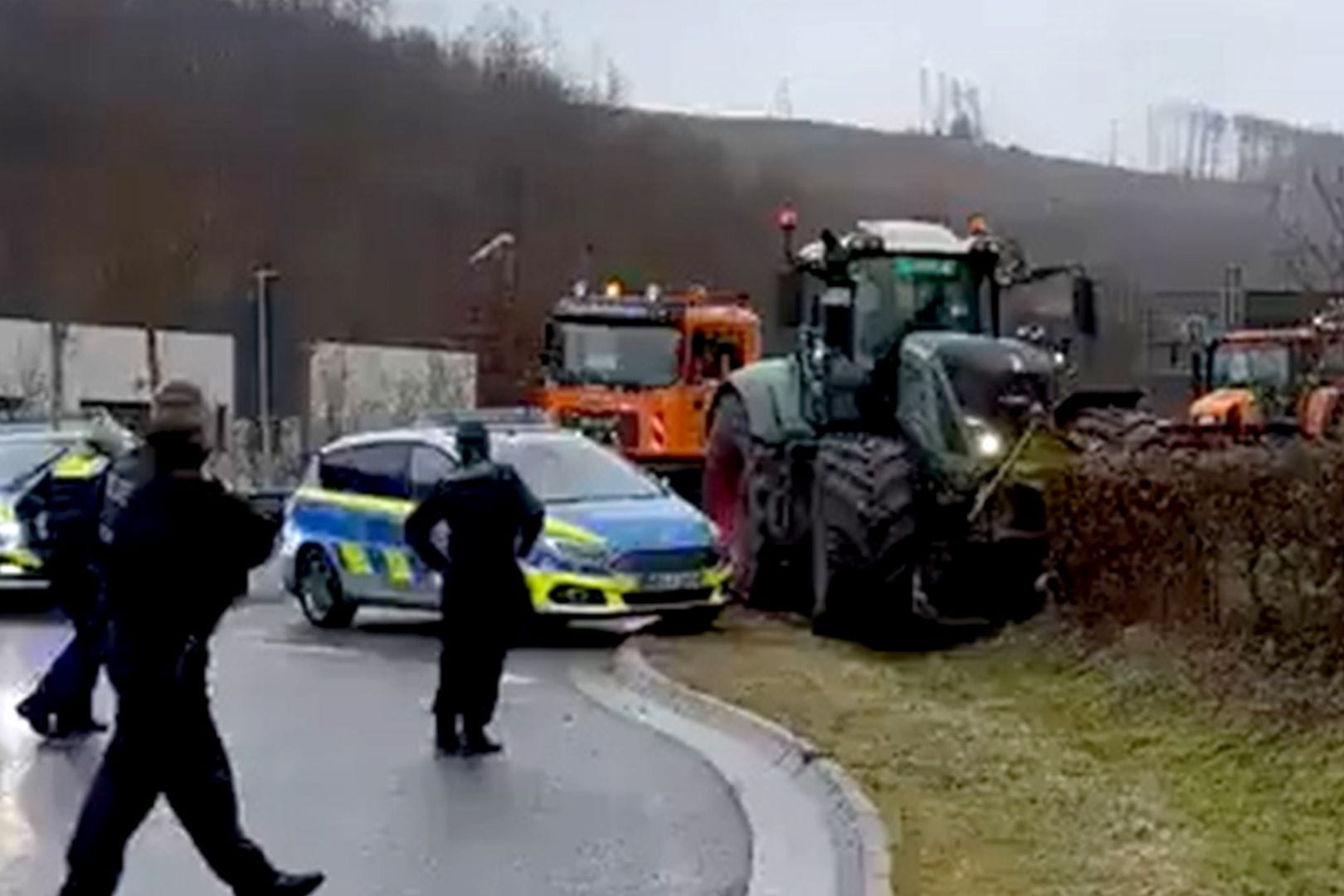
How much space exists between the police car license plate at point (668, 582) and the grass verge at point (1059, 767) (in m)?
2.23

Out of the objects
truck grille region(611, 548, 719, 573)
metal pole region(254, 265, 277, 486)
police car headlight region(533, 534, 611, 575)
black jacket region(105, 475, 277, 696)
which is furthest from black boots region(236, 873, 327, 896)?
metal pole region(254, 265, 277, 486)

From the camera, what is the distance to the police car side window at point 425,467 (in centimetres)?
2095

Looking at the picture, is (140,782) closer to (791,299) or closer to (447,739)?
(447,739)

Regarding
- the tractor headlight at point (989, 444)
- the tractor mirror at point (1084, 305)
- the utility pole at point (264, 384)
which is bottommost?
the utility pole at point (264, 384)

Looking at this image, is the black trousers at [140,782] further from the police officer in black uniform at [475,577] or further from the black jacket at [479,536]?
the black jacket at [479,536]

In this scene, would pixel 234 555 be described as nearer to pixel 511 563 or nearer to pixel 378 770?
pixel 378 770

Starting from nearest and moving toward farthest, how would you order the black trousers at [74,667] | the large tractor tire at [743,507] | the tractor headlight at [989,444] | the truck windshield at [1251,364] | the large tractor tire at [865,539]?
the black trousers at [74,667], the large tractor tire at [865,539], the tractor headlight at [989,444], the large tractor tire at [743,507], the truck windshield at [1251,364]

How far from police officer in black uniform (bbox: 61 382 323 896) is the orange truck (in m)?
23.9

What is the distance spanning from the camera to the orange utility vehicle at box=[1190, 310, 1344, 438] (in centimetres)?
2286

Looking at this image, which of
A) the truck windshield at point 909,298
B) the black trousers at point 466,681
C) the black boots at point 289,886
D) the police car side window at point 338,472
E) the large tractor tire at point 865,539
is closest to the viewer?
the black boots at point 289,886

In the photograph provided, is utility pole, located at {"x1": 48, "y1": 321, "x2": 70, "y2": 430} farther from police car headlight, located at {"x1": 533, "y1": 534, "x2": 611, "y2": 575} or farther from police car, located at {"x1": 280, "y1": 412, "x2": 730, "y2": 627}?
police car headlight, located at {"x1": 533, "y1": 534, "x2": 611, "y2": 575}

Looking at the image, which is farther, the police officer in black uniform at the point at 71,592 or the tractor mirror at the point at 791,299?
the tractor mirror at the point at 791,299

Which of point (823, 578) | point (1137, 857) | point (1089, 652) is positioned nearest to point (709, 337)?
point (823, 578)

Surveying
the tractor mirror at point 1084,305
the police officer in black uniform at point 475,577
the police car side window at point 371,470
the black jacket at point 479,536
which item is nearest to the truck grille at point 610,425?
the police car side window at point 371,470
